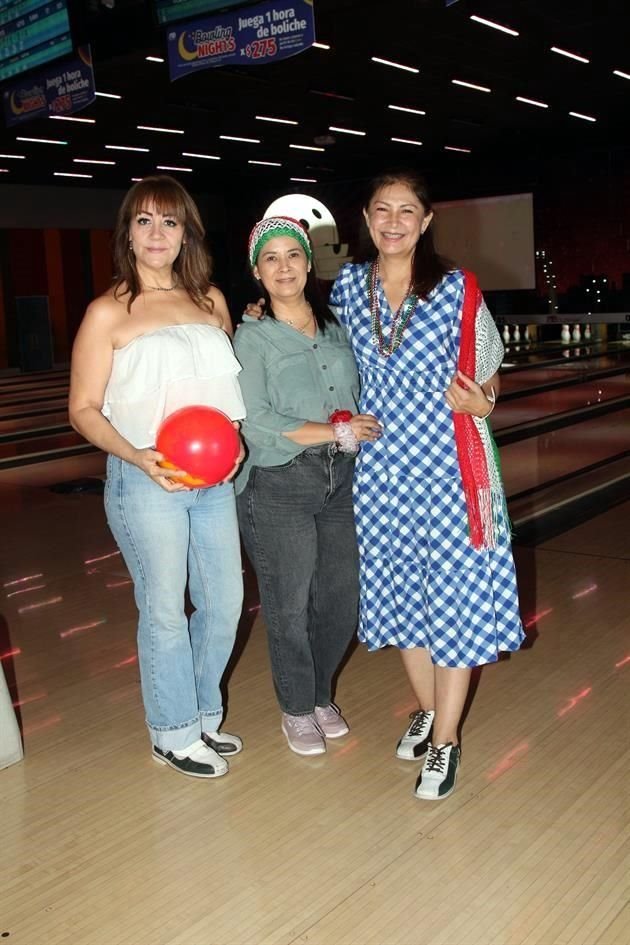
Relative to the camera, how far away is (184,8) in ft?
17.4

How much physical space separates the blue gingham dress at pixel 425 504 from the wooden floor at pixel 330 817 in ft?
1.12

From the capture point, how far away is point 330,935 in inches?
66.3

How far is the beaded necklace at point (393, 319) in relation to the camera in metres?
2.15

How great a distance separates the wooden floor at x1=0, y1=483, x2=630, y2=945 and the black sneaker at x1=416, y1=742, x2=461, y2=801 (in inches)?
1.1

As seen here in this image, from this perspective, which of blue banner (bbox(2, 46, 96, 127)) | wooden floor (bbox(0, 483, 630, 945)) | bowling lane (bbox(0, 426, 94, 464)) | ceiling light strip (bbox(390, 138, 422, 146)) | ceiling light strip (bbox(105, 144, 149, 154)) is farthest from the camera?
ceiling light strip (bbox(390, 138, 422, 146))

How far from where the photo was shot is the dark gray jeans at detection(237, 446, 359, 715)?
7.48ft

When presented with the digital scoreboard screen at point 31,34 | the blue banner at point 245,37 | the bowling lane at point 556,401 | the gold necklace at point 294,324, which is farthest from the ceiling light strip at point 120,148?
the gold necklace at point 294,324

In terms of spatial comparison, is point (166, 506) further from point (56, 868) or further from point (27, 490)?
point (27, 490)

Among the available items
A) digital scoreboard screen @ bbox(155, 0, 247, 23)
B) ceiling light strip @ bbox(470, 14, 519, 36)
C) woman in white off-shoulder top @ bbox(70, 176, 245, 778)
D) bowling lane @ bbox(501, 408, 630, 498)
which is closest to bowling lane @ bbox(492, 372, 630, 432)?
bowling lane @ bbox(501, 408, 630, 498)

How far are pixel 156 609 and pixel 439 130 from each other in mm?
11982

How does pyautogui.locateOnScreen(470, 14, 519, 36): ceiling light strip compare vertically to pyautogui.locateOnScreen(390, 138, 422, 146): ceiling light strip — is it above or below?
below

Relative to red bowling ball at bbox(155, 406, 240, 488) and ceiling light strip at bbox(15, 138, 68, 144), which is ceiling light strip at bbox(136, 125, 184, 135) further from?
red bowling ball at bbox(155, 406, 240, 488)

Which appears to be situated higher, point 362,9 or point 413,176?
point 362,9

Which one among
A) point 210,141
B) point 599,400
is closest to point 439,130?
point 210,141
